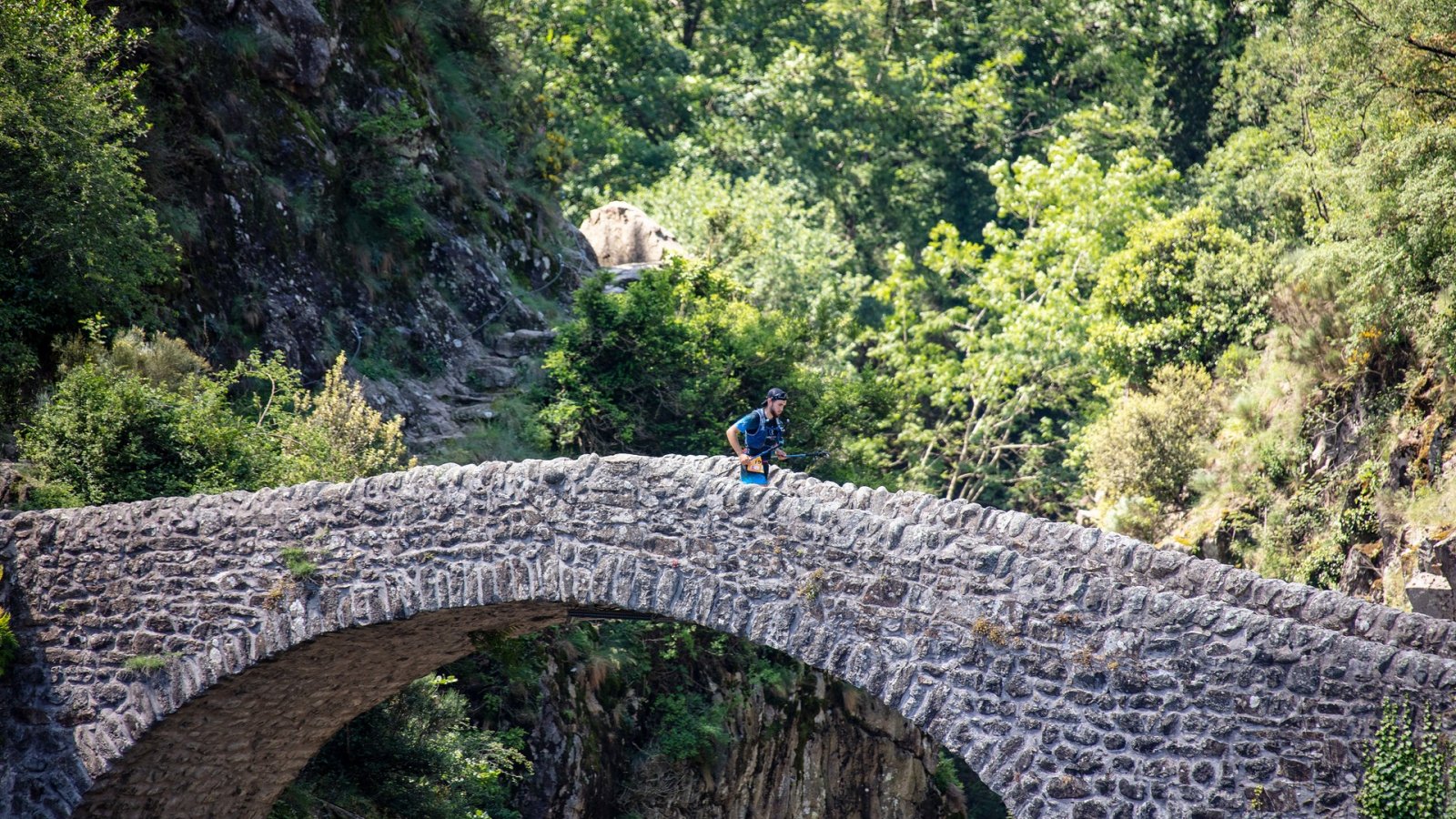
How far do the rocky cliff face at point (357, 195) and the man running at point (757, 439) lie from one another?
285 inches

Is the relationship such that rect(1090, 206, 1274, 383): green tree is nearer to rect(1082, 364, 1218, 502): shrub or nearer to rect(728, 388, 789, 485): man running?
rect(1082, 364, 1218, 502): shrub

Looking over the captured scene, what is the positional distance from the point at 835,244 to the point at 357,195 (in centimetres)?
1306

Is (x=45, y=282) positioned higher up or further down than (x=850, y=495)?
higher up

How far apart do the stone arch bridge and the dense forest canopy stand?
1.82 meters

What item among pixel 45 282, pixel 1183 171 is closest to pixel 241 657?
pixel 45 282

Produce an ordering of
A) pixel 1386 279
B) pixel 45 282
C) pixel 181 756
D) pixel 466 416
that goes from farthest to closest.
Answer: pixel 466 416, pixel 1386 279, pixel 45 282, pixel 181 756

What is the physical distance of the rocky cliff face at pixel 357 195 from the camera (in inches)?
536

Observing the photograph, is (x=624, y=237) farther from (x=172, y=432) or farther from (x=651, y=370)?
(x=172, y=432)

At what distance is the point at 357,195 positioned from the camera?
1634 cm

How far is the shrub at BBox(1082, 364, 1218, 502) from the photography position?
60.2ft

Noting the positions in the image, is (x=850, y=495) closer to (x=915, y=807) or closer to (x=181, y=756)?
(x=181, y=756)

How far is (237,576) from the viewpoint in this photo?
30.5 feet

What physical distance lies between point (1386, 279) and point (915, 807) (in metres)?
10.5

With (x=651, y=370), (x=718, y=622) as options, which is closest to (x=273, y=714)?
(x=718, y=622)
